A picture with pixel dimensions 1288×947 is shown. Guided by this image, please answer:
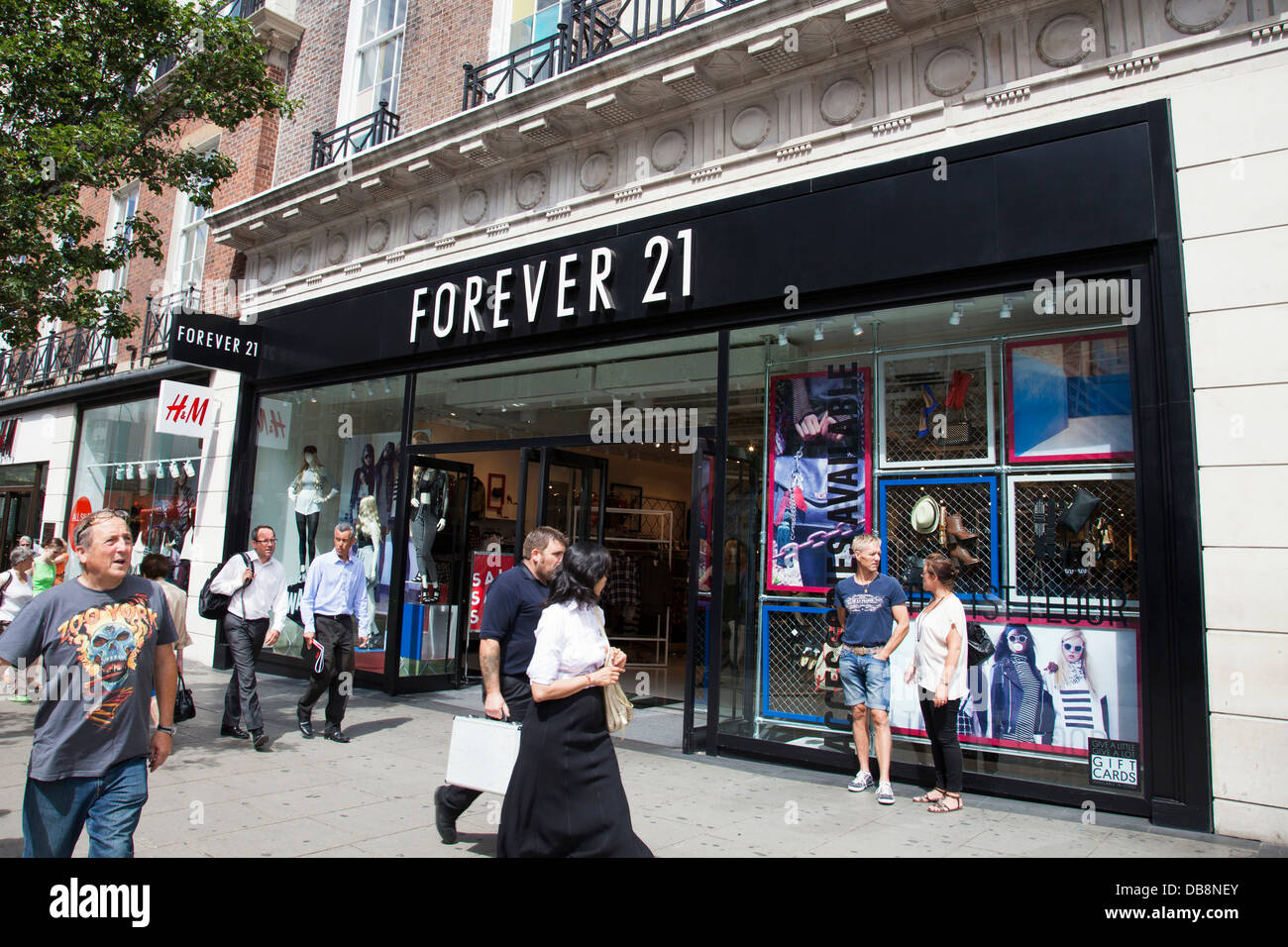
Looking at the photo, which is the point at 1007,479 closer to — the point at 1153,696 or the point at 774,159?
the point at 1153,696

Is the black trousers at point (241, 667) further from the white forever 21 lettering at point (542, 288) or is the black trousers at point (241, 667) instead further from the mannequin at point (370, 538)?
the white forever 21 lettering at point (542, 288)

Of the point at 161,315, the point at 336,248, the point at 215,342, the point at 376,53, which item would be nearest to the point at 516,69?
the point at 376,53

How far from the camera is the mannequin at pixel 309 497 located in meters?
11.6

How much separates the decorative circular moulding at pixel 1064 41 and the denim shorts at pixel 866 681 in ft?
15.1

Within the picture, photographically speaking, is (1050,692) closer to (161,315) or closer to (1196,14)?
(1196,14)

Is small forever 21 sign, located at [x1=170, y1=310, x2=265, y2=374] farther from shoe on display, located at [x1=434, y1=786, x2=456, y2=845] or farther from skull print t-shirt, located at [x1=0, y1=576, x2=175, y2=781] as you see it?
skull print t-shirt, located at [x1=0, y1=576, x2=175, y2=781]

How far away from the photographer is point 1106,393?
6.25m

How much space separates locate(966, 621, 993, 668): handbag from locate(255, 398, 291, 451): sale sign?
9.61m

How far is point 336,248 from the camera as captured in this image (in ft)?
37.5

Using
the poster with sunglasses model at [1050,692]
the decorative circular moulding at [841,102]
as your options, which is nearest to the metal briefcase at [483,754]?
the poster with sunglasses model at [1050,692]

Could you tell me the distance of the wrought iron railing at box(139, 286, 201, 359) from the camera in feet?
46.0

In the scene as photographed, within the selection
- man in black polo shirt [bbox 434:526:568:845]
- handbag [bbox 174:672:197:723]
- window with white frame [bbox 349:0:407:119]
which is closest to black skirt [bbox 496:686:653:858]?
man in black polo shirt [bbox 434:526:568:845]

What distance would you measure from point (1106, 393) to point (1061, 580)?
1430 millimetres

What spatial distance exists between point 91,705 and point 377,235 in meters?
8.75
